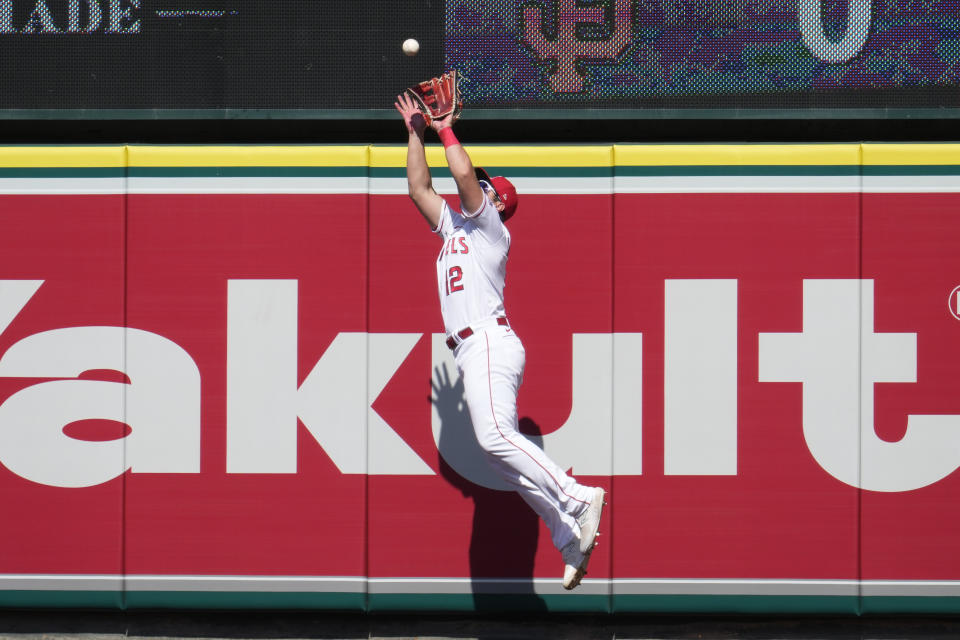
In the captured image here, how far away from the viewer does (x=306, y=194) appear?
4406mm

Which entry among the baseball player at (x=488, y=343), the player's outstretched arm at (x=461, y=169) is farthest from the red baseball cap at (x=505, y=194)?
the player's outstretched arm at (x=461, y=169)

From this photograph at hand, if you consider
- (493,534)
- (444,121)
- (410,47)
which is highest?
(410,47)

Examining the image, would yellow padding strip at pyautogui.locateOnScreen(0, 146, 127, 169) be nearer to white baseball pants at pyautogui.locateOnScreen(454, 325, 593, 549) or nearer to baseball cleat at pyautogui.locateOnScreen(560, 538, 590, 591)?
white baseball pants at pyautogui.locateOnScreen(454, 325, 593, 549)

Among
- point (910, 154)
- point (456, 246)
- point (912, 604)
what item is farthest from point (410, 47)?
point (912, 604)

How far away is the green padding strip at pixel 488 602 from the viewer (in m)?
4.37

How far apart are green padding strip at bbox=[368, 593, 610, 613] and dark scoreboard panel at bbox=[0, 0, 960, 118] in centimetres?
234

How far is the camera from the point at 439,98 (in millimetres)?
3781

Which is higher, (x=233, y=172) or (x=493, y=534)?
(x=233, y=172)

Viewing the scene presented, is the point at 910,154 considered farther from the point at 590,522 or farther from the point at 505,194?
the point at 590,522

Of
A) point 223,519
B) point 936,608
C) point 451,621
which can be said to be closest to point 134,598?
point 223,519

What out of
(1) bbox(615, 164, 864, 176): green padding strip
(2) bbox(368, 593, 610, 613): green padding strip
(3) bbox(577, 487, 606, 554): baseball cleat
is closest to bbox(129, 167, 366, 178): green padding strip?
(1) bbox(615, 164, 864, 176): green padding strip

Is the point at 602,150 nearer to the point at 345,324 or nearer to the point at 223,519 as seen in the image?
the point at 345,324

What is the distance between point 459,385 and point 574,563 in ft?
3.63

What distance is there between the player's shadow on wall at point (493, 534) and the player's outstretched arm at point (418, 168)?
0.94 meters
